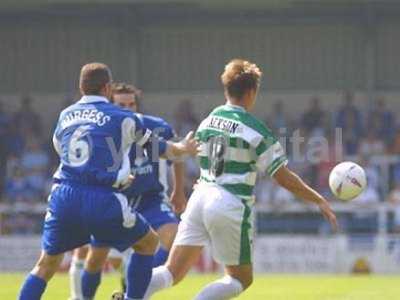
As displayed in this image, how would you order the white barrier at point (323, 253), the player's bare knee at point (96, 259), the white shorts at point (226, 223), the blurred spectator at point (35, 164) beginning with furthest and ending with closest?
the blurred spectator at point (35, 164), the white barrier at point (323, 253), the player's bare knee at point (96, 259), the white shorts at point (226, 223)

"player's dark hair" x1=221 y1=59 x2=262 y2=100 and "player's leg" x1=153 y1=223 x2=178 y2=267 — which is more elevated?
"player's dark hair" x1=221 y1=59 x2=262 y2=100

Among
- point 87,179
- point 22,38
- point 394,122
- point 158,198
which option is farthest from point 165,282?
point 22,38

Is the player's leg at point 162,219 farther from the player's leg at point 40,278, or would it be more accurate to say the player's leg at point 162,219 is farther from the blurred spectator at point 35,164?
the blurred spectator at point 35,164

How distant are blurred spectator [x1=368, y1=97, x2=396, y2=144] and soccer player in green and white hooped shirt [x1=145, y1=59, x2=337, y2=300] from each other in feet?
52.7

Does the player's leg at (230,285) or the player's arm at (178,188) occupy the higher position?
the player's arm at (178,188)

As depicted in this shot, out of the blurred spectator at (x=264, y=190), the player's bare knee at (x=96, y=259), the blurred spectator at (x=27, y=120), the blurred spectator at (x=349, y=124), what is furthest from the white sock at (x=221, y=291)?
the blurred spectator at (x=27, y=120)

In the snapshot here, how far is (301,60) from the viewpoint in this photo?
2745 cm

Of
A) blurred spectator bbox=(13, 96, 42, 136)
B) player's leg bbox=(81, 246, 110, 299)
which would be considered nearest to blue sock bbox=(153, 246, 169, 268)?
player's leg bbox=(81, 246, 110, 299)

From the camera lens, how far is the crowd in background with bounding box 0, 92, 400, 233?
24.2m

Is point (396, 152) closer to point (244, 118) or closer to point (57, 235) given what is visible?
point (244, 118)

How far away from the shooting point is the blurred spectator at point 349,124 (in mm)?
25391

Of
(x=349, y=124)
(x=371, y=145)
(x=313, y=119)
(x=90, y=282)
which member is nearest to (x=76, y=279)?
(x=90, y=282)

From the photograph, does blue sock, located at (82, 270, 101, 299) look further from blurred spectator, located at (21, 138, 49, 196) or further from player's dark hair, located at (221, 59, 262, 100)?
blurred spectator, located at (21, 138, 49, 196)

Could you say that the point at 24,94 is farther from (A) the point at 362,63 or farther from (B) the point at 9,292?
(B) the point at 9,292
